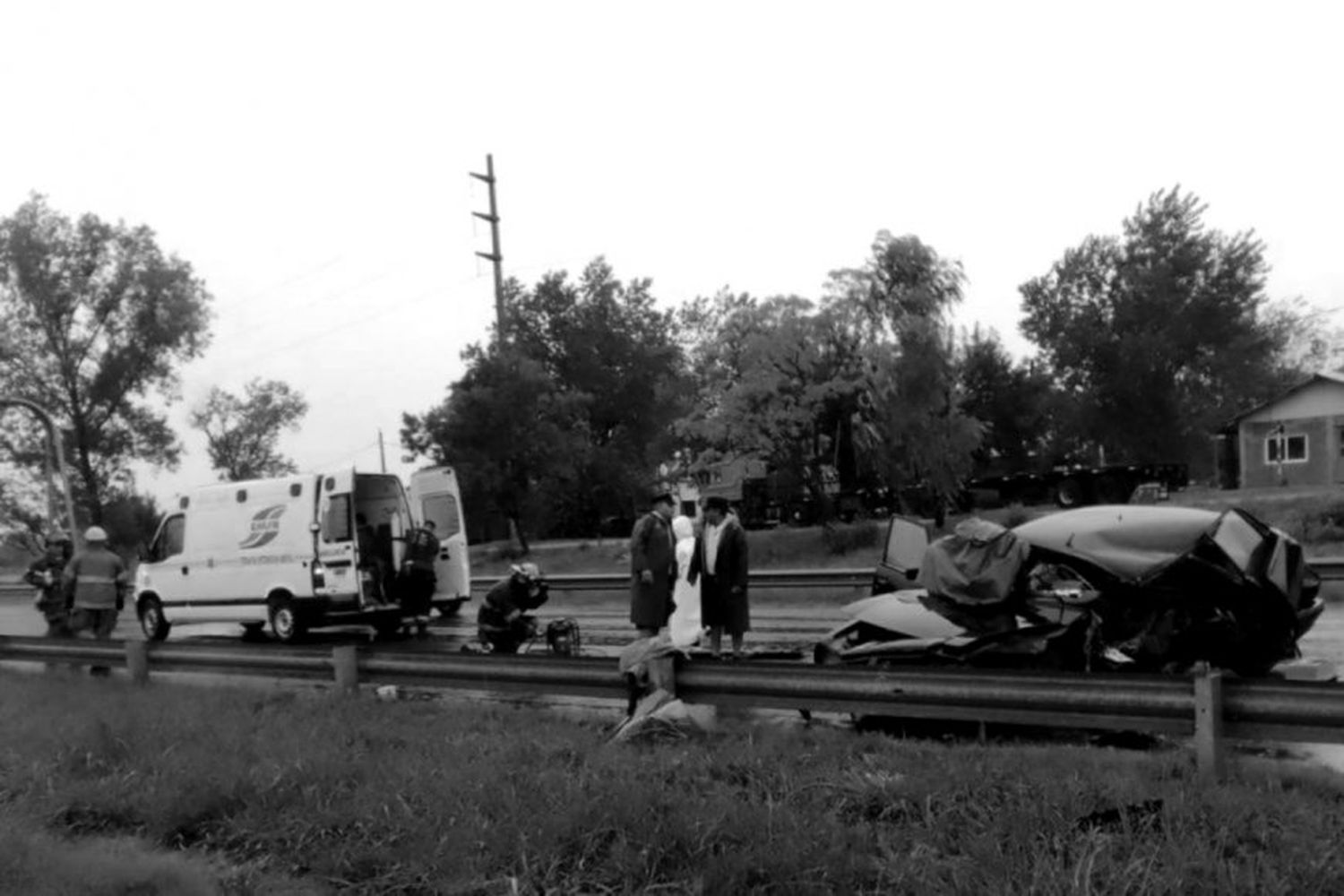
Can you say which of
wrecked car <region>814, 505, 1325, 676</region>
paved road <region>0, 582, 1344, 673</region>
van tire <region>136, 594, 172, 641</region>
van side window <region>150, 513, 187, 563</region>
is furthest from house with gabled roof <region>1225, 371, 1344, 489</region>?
A: wrecked car <region>814, 505, 1325, 676</region>

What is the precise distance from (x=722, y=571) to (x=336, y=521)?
6.36 metres

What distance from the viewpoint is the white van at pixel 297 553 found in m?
14.9

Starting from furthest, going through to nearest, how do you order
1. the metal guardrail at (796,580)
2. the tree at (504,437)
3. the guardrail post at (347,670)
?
the tree at (504,437) < the metal guardrail at (796,580) < the guardrail post at (347,670)

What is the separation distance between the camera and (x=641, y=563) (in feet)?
34.6

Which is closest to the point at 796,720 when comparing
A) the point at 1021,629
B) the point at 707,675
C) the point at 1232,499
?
the point at 707,675

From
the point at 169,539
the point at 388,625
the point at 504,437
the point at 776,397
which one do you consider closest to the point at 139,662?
the point at 388,625

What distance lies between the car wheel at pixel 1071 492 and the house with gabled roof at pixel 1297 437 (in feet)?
40.6

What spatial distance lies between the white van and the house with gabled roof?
3430 centimetres

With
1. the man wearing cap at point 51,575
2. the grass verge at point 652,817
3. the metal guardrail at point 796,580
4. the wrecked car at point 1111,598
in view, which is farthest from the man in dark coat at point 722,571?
the man wearing cap at point 51,575

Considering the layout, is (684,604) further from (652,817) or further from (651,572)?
(652,817)

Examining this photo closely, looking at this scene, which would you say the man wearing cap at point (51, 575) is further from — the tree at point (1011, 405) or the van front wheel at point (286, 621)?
the tree at point (1011, 405)

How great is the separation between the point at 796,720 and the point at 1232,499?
25.1 metres

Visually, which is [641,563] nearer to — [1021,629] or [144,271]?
[1021,629]

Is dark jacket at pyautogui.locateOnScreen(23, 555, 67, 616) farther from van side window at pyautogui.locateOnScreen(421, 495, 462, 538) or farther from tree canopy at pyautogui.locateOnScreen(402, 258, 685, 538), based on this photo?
tree canopy at pyautogui.locateOnScreen(402, 258, 685, 538)
